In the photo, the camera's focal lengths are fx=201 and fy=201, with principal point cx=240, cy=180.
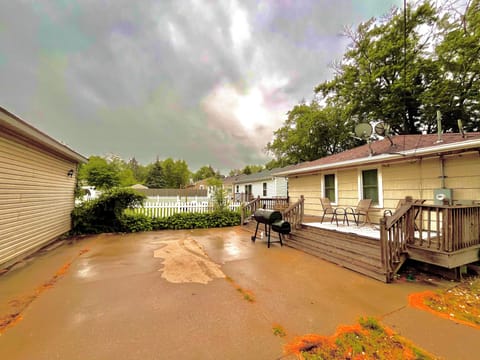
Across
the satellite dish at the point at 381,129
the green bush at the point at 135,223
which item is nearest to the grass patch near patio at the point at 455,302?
the satellite dish at the point at 381,129

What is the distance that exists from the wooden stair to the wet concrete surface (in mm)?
197

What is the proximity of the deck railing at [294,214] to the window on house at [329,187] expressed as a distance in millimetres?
2220

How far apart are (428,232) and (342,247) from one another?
1.55 metres

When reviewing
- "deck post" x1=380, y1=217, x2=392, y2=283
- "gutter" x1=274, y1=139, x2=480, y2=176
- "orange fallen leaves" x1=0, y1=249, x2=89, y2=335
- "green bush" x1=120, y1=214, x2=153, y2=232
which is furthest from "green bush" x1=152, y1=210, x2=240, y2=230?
"deck post" x1=380, y1=217, x2=392, y2=283

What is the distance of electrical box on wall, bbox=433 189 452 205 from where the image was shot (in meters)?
4.63

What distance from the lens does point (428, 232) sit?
3.45m

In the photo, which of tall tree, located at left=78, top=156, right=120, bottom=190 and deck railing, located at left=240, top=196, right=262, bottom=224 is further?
tall tree, located at left=78, top=156, right=120, bottom=190

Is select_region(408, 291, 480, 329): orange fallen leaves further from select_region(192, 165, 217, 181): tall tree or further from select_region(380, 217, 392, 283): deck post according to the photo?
select_region(192, 165, 217, 181): tall tree

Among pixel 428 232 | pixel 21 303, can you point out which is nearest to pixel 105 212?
pixel 21 303

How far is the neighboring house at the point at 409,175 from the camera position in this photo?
4.52 m

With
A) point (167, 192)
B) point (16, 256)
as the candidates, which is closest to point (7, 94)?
point (16, 256)

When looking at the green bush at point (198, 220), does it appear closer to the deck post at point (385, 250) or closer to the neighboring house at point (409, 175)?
the neighboring house at point (409, 175)

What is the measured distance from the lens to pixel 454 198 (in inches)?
185

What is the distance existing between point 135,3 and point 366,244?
9636 mm
